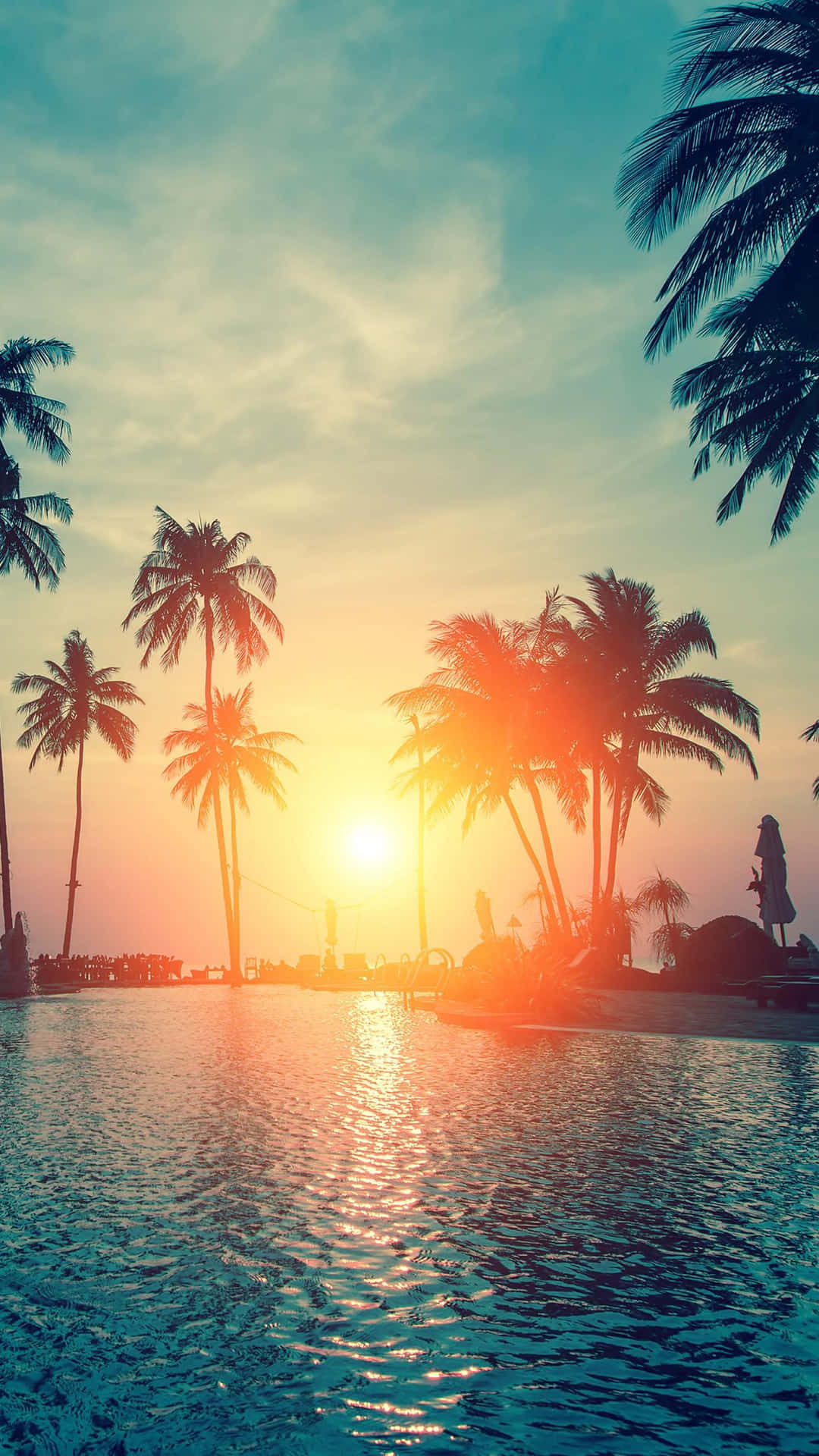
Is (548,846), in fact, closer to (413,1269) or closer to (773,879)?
(773,879)

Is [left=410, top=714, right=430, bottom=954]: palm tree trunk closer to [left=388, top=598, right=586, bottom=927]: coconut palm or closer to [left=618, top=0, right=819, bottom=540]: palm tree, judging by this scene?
[left=388, top=598, right=586, bottom=927]: coconut palm

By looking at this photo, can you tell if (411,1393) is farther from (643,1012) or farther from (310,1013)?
(310,1013)

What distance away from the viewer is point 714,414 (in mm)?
19609

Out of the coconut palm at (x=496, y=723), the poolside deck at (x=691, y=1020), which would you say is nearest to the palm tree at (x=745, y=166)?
the poolside deck at (x=691, y=1020)

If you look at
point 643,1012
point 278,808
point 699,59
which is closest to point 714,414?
point 699,59

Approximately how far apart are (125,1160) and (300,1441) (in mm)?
4302

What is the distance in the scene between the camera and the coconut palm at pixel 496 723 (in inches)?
1216

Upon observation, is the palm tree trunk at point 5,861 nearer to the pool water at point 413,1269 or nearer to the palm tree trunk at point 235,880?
the palm tree trunk at point 235,880

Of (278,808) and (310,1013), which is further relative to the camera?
(278,808)

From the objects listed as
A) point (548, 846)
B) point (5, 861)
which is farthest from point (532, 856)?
point (5, 861)

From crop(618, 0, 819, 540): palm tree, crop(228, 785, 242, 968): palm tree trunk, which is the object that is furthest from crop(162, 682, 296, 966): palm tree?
crop(618, 0, 819, 540): palm tree

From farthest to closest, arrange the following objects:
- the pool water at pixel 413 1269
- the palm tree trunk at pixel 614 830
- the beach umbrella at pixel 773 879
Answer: the palm tree trunk at pixel 614 830
the beach umbrella at pixel 773 879
the pool water at pixel 413 1269

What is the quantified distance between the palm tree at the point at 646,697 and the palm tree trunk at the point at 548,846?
1.81 m

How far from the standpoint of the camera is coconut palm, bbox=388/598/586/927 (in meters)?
30.9
